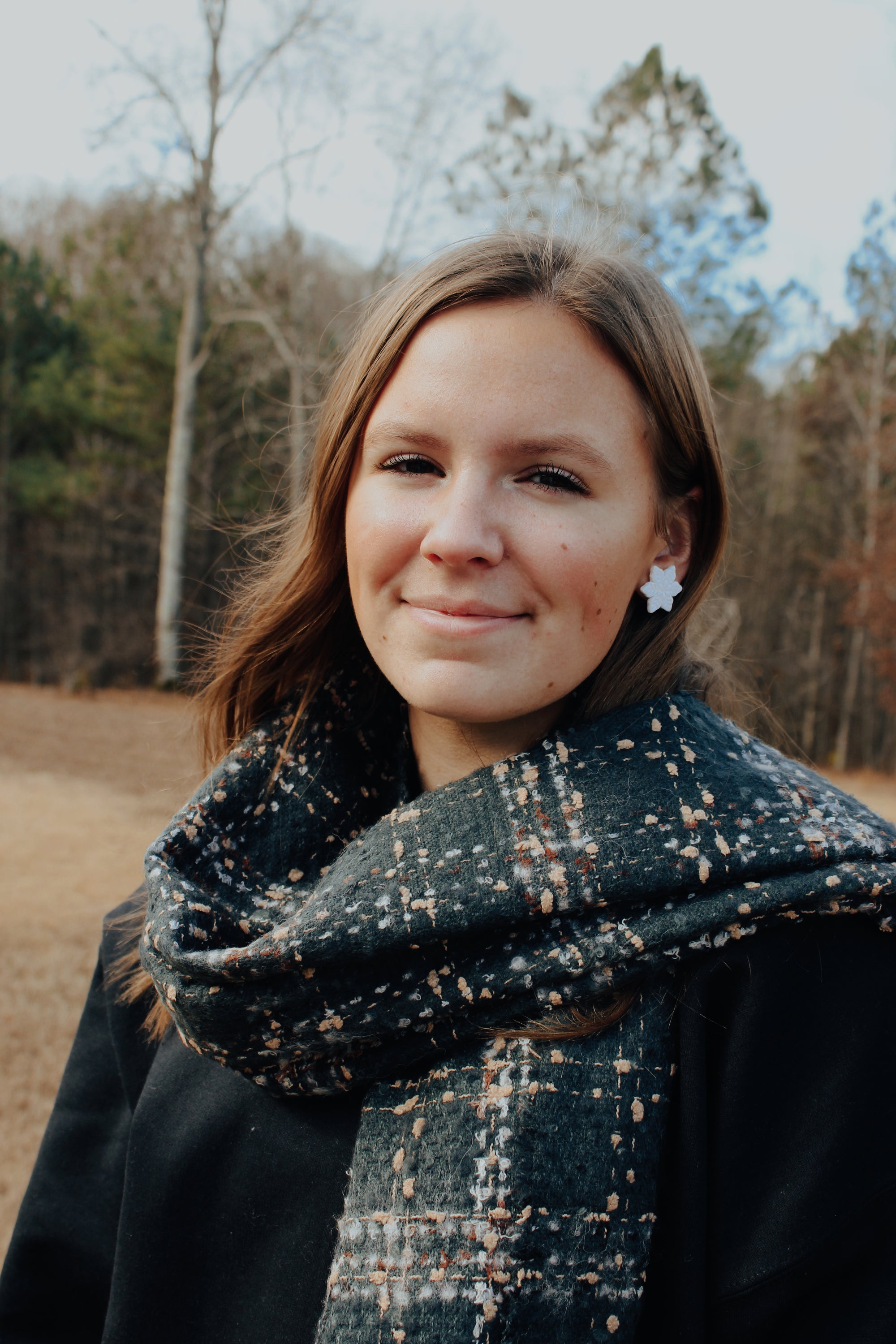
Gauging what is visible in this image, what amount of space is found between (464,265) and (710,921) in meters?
0.92

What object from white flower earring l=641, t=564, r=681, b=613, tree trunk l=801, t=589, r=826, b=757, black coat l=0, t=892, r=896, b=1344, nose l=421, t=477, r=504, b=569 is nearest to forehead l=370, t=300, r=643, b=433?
nose l=421, t=477, r=504, b=569

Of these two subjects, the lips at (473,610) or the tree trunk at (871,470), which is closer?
the lips at (473,610)

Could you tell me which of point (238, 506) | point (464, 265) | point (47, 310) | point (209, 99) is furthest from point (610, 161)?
point (464, 265)

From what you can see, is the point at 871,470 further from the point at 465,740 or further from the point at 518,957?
the point at 518,957

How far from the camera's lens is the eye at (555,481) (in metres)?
1.16

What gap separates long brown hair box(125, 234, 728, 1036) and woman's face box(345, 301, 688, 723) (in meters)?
0.04

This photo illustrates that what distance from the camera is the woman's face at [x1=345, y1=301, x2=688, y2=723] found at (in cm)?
113

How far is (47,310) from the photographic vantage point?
18.8 m

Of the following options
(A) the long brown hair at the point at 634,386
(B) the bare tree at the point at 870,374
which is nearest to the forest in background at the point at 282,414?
(B) the bare tree at the point at 870,374

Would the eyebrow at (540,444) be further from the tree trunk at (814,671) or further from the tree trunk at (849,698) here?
the tree trunk at (814,671)

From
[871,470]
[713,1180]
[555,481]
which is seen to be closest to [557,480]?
[555,481]

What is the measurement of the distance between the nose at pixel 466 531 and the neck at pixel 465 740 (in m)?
0.25

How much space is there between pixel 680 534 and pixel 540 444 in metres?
0.32

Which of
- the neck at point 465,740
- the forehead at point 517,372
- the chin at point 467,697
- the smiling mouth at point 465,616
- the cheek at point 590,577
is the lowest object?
the neck at point 465,740
